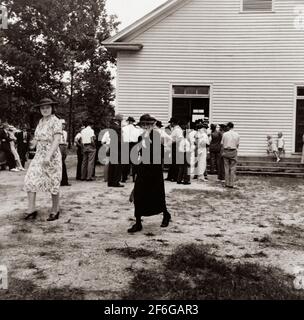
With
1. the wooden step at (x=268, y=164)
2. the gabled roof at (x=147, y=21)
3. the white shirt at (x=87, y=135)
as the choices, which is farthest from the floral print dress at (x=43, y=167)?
the gabled roof at (x=147, y=21)

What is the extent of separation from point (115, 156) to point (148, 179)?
5.67 metres

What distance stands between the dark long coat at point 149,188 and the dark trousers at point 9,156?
1062 centimetres

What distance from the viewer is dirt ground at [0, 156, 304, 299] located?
4.95 m

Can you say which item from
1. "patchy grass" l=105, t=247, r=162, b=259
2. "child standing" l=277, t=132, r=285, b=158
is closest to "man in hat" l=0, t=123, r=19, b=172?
"child standing" l=277, t=132, r=285, b=158

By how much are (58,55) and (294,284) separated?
3330 cm

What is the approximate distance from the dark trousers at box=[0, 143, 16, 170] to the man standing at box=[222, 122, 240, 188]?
7.71m

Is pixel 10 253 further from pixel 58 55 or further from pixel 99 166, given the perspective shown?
pixel 58 55

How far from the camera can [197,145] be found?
48.0 ft

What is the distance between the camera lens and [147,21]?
17.9m

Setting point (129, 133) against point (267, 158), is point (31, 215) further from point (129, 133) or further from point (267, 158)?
point (267, 158)

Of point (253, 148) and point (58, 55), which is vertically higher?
point (58, 55)

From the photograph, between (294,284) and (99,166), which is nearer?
(294,284)

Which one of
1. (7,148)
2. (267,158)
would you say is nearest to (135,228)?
(7,148)

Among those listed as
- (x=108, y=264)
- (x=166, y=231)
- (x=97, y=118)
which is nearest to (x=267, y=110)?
(x=166, y=231)
